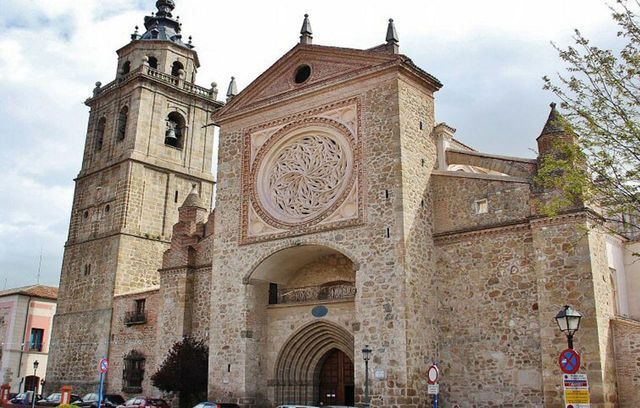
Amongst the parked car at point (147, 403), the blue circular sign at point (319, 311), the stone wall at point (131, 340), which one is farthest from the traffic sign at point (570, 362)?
the stone wall at point (131, 340)

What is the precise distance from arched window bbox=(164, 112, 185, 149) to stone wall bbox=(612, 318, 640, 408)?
87.9 feet

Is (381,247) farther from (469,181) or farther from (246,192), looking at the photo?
(246,192)

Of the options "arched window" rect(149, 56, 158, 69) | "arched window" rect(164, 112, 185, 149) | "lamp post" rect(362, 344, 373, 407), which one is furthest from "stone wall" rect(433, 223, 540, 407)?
"arched window" rect(149, 56, 158, 69)

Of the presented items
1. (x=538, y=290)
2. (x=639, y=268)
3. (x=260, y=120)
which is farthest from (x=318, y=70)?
(x=639, y=268)

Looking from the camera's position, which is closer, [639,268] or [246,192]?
[639,268]

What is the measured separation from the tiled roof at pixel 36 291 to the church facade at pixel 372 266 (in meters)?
15.6

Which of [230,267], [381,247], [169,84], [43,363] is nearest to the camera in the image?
[381,247]

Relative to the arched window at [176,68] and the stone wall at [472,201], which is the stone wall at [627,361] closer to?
the stone wall at [472,201]

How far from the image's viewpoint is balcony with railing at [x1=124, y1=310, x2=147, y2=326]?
30061 mm

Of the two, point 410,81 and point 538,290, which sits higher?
point 410,81

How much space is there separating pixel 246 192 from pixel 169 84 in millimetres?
16202

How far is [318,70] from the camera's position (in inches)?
947

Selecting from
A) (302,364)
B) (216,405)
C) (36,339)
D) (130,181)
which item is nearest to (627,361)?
(302,364)

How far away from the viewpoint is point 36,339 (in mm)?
44594
